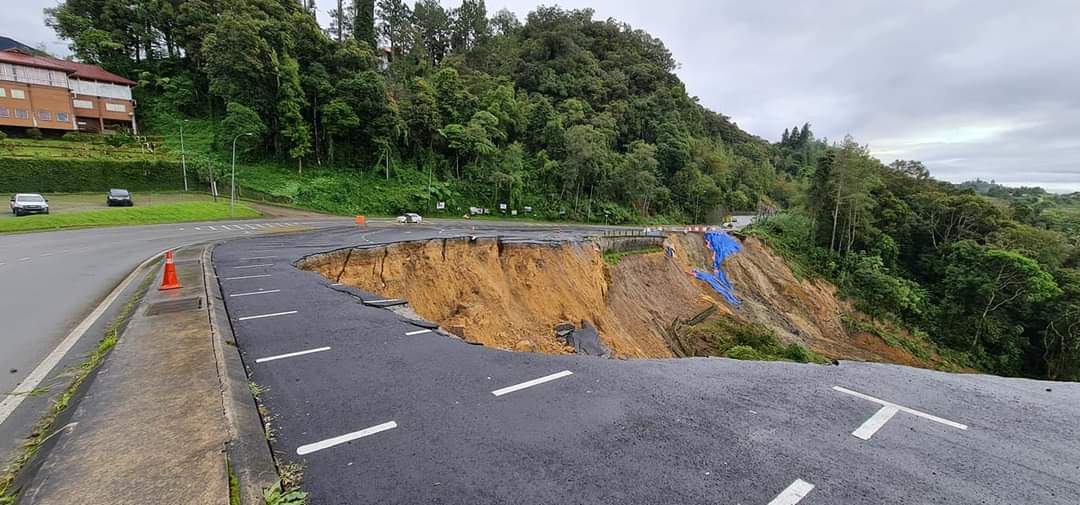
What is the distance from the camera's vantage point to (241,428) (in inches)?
120

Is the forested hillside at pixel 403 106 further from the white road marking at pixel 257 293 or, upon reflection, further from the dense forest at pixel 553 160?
the white road marking at pixel 257 293

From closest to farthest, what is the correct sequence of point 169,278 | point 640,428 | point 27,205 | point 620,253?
1. point 640,428
2. point 169,278
3. point 27,205
4. point 620,253

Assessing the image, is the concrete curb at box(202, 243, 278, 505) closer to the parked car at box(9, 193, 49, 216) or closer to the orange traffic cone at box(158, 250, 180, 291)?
the orange traffic cone at box(158, 250, 180, 291)

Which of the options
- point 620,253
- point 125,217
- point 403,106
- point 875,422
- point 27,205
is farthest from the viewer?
point 403,106

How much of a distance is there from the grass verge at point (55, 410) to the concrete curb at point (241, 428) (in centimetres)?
104

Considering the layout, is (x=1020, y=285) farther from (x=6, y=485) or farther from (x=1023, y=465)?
(x=6, y=485)

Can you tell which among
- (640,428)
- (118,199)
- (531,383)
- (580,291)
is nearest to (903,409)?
(640,428)

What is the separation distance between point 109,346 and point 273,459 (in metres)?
4.04

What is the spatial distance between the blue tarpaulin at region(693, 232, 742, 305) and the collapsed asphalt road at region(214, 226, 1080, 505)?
22.2 meters

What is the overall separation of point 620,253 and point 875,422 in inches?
851

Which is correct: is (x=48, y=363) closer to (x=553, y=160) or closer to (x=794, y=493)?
(x=794, y=493)

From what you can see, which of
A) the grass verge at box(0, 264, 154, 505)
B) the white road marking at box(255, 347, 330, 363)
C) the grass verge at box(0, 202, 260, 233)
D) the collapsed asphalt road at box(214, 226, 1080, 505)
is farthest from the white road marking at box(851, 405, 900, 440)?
the grass verge at box(0, 202, 260, 233)

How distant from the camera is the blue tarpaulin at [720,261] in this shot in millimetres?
27041

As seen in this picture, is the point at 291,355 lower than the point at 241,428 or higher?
lower
